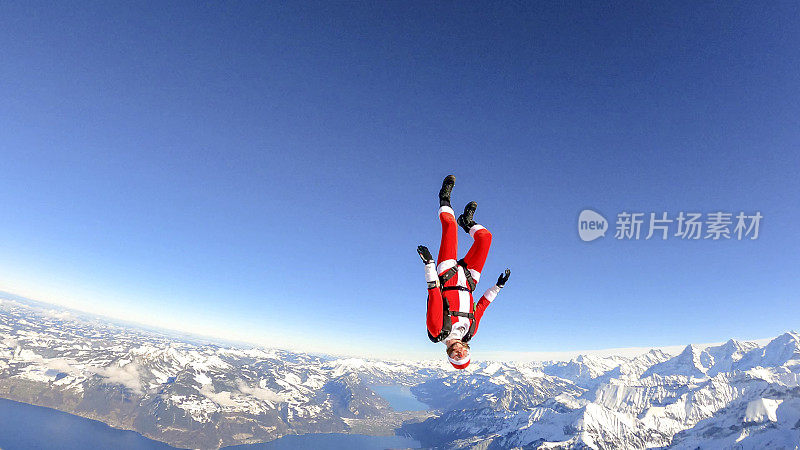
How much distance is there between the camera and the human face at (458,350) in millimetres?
7523

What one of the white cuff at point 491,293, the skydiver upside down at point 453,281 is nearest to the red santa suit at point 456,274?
the skydiver upside down at point 453,281

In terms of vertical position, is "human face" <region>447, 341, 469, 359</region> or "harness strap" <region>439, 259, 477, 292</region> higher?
"harness strap" <region>439, 259, 477, 292</region>

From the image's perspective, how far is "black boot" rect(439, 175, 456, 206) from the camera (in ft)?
24.2

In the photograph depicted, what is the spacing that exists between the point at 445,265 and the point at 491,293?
2462mm

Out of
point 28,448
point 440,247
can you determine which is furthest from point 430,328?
point 28,448

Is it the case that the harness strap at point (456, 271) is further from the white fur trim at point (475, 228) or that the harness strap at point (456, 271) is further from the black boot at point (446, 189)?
the black boot at point (446, 189)

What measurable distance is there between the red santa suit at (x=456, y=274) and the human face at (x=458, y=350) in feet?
0.50

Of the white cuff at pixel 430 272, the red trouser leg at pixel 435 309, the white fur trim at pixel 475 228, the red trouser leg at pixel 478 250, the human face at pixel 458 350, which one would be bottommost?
the human face at pixel 458 350

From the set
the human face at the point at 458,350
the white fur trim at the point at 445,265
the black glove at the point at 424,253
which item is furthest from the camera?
the white fur trim at the point at 445,265

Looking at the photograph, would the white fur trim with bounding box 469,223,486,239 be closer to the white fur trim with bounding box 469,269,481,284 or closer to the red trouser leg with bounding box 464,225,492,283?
the red trouser leg with bounding box 464,225,492,283

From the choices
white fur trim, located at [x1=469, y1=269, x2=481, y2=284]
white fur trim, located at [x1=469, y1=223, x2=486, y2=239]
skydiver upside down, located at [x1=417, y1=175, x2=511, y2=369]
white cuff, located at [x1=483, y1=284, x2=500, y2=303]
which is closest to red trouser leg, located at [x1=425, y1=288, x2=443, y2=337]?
skydiver upside down, located at [x1=417, y1=175, x2=511, y2=369]

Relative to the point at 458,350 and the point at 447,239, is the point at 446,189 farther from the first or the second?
the point at 458,350

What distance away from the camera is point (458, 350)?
24.6ft

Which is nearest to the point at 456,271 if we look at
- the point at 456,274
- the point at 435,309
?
the point at 456,274
